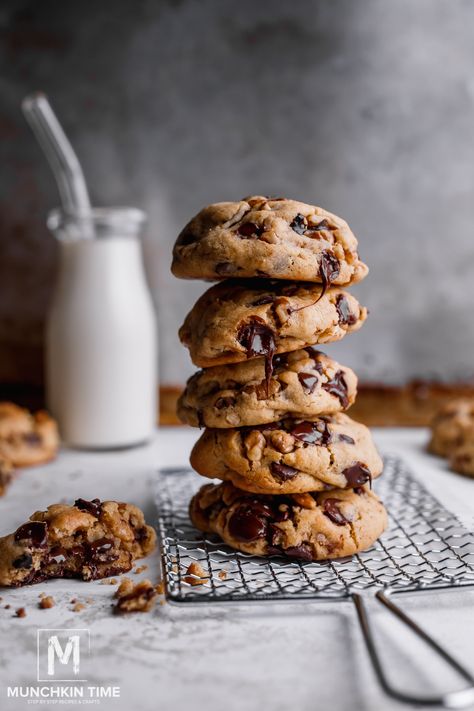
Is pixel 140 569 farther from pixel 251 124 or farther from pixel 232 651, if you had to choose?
pixel 251 124

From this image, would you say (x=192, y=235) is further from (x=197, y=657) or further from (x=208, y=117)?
(x=208, y=117)

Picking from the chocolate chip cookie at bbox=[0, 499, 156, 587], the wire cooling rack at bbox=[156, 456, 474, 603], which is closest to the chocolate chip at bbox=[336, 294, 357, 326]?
the wire cooling rack at bbox=[156, 456, 474, 603]

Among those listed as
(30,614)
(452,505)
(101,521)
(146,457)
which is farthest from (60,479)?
(452,505)

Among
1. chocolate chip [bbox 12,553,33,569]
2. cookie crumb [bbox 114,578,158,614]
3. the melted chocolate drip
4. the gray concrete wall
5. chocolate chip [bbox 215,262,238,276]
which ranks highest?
the gray concrete wall

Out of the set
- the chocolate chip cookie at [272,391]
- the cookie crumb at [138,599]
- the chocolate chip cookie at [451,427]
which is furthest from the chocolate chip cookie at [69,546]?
the chocolate chip cookie at [451,427]

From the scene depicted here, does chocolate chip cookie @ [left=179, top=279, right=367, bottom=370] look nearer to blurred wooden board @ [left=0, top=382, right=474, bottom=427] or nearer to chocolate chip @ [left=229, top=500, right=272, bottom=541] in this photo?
chocolate chip @ [left=229, top=500, right=272, bottom=541]

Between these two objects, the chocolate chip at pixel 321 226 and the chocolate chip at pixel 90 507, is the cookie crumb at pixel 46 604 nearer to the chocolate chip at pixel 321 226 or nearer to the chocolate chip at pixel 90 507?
the chocolate chip at pixel 90 507

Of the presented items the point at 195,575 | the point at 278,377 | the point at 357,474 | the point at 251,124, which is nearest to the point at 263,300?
the point at 278,377
